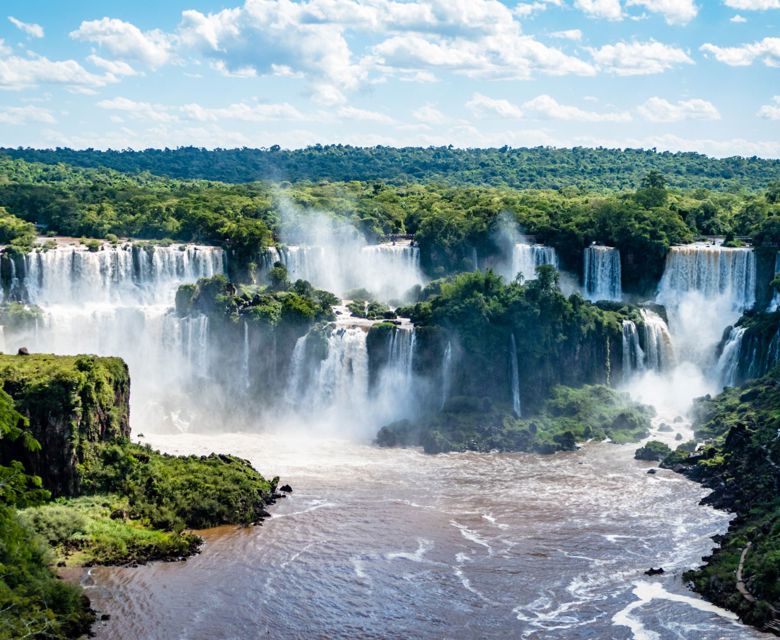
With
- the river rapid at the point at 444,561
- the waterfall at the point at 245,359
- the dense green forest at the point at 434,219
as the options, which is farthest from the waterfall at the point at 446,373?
the dense green forest at the point at 434,219

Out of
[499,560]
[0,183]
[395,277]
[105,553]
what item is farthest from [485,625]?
[0,183]

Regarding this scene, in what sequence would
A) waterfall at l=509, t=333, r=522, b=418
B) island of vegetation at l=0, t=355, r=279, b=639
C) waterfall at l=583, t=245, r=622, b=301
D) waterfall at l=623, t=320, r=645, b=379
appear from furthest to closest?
1. waterfall at l=583, t=245, r=622, b=301
2. waterfall at l=623, t=320, r=645, b=379
3. waterfall at l=509, t=333, r=522, b=418
4. island of vegetation at l=0, t=355, r=279, b=639

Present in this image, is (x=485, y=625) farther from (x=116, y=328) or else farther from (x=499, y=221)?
(x=499, y=221)

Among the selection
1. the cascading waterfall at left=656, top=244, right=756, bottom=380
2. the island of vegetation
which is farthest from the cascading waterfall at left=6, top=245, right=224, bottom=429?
the cascading waterfall at left=656, top=244, right=756, bottom=380

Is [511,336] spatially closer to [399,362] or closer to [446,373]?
[446,373]

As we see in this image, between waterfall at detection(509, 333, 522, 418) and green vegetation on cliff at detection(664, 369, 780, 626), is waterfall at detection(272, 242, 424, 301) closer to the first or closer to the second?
waterfall at detection(509, 333, 522, 418)

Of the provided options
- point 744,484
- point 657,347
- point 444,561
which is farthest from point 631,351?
point 444,561

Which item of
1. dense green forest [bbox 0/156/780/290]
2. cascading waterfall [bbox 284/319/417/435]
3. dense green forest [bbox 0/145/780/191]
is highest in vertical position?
dense green forest [bbox 0/145/780/191]
